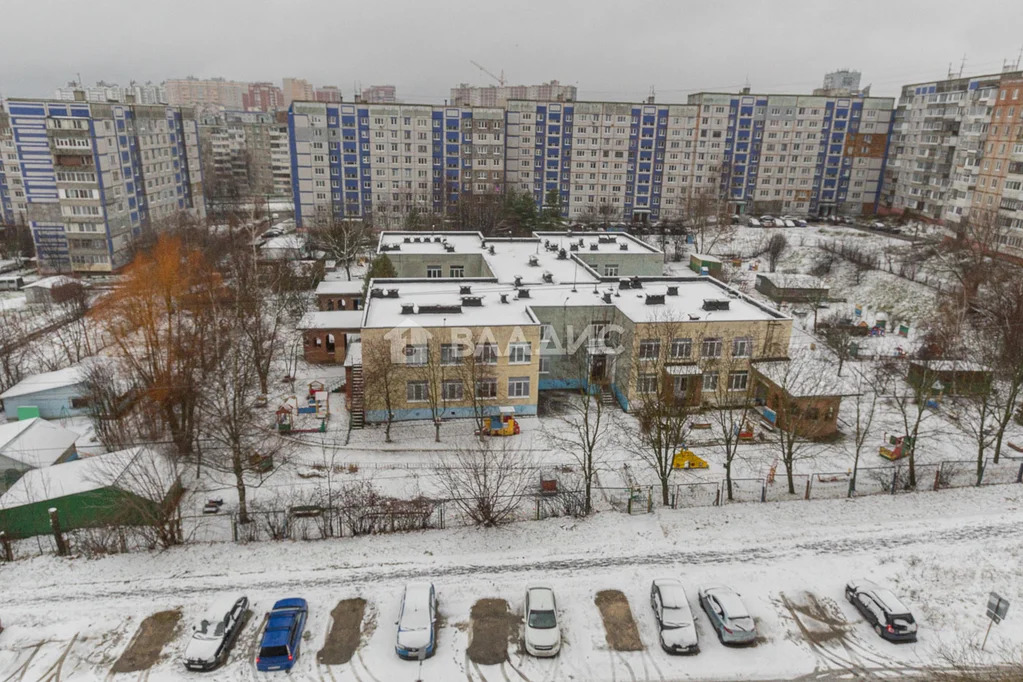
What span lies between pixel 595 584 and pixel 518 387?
40.6 ft

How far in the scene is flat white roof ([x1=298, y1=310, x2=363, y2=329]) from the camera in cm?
3541

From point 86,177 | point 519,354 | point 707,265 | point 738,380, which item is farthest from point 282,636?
point 86,177

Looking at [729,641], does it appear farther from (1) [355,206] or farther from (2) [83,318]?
(1) [355,206]

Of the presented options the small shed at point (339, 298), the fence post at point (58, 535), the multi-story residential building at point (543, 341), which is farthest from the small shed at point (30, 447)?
the small shed at point (339, 298)

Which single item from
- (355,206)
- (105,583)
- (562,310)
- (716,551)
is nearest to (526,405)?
(562,310)

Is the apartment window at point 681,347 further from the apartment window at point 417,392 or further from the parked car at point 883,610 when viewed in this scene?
the parked car at point 883,610

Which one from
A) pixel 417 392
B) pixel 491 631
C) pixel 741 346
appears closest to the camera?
pixel 491 631

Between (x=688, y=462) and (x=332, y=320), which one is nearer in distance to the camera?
(x=688, y=462)

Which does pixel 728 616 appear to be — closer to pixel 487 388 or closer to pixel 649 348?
pixel 649 348

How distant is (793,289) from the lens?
48719mm

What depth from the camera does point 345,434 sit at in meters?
27.9

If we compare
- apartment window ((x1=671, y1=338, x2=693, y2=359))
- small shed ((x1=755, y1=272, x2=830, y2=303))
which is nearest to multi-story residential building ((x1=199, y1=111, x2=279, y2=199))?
small shed ((x1=755, y1=272, x2=830, y2=303))

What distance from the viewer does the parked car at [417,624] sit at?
15.5 m

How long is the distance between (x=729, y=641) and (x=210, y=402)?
684 inches
